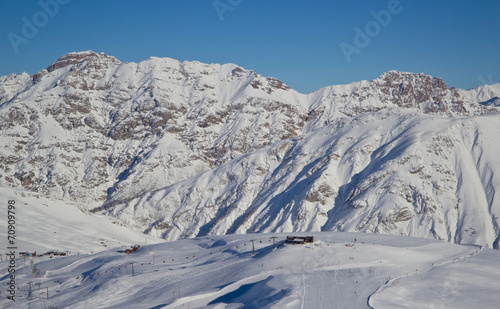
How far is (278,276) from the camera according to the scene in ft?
262

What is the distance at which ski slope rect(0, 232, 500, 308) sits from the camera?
70.8 m

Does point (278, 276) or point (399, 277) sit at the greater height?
point (278, 276)

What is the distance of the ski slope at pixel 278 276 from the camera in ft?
232

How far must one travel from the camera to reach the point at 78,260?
11869 centimetres

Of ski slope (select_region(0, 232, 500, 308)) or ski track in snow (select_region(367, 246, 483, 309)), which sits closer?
ski track in snow (select_region(367, 246, 483, 309))

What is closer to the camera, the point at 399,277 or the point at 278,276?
the point at 278,276

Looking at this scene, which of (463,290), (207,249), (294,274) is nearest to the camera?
(463,290)

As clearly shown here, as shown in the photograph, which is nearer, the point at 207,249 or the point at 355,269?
the point at 355,269

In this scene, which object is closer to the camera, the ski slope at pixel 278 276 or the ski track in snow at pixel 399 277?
the ski track in snow at pixel 399 277

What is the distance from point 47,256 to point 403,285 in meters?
97.1

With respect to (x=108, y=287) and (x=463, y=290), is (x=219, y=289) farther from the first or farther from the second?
(x=463, y=290)

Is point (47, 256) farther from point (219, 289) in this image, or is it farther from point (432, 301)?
point (432, 301)

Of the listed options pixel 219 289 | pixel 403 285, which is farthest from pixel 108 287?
pixel 403 285

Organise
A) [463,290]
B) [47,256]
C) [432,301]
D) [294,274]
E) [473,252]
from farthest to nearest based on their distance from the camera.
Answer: [47,256]
[473,252]
[294,274]
[463,290]
[432,301]
